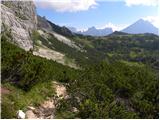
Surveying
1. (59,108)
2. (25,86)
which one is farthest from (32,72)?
(59,108)

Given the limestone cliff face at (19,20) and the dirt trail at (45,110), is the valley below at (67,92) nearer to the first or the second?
the dirt trail at (45,110)

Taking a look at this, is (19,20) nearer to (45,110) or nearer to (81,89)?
(81,89)

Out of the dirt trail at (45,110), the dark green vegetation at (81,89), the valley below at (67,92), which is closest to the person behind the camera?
the dirt trail at (45,110)

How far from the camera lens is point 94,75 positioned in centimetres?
2205

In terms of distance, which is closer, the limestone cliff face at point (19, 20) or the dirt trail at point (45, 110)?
the dirt trail at point (45, 110)

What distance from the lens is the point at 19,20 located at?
65250 mm

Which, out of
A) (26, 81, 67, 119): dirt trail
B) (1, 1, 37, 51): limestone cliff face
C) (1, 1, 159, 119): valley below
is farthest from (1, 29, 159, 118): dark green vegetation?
(1, 1, 37, 51): limestone cliff face

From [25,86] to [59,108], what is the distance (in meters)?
1.90

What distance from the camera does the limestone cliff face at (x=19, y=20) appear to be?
1960 inches

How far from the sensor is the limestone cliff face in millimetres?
49772

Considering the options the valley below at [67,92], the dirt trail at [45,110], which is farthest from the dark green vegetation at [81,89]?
the dirt trail at [45,110]

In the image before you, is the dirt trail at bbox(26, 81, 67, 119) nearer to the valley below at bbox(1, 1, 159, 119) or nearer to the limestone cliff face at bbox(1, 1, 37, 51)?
the valley below at bbox(1, 1, 159, 119)

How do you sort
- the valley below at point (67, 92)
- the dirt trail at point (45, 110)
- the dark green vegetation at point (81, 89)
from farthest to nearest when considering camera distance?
the dark green vegetation at point (81, 89) < the valley below at point (67, 92) < the dirt trail at point (45, 110)

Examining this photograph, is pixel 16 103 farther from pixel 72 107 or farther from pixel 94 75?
pixel 94 75
